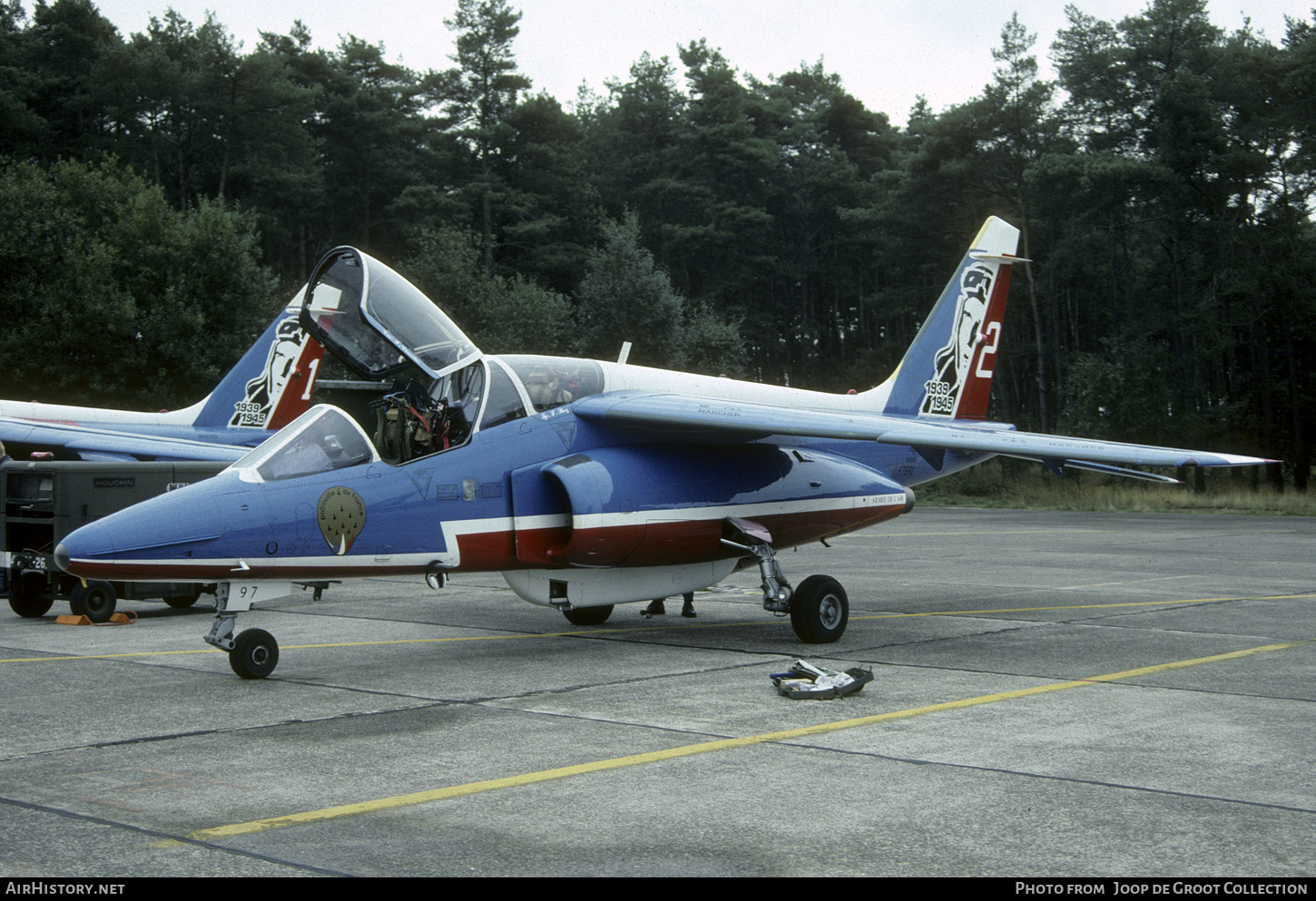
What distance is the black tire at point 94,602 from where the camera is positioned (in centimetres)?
1209

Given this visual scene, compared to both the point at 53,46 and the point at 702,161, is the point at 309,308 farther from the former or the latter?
the point at 702,161

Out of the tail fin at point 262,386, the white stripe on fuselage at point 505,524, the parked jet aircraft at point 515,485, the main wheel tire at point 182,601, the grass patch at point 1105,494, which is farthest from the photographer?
the grass patch at point 1105,494

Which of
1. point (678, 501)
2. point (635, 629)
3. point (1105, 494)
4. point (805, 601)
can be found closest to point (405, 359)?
point (678, 501)

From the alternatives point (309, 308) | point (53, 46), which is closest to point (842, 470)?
point (309, 308)

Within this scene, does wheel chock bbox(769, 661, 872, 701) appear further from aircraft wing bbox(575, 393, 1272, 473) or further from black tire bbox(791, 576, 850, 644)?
aircraft wing bbox(575, 393, 1272, 473)

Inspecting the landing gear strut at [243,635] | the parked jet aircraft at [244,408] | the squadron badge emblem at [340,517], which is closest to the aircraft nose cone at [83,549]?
the landing gear strut at [243,635]

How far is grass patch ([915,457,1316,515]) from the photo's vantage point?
3441cm

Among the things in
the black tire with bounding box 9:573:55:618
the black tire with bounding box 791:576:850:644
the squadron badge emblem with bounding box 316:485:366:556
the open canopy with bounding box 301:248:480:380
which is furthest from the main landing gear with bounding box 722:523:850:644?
the black tire with bounding box 9:573:55:618

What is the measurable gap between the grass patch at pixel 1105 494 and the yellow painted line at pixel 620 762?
69.9ft

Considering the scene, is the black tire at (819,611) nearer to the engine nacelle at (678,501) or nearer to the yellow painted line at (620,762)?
the engine nacelle at (678,501)

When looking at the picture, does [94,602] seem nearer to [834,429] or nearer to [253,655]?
[253,655]

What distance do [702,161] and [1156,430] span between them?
3740 centimetres

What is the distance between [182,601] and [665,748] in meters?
9.31
